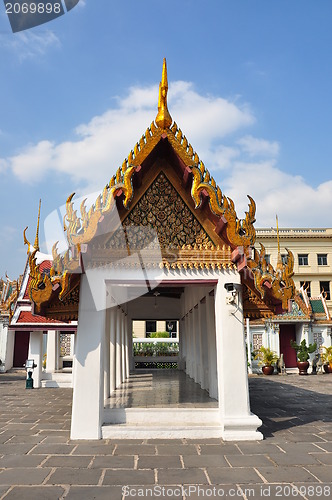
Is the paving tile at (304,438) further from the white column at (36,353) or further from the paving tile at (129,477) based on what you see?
the white column at (36,353)

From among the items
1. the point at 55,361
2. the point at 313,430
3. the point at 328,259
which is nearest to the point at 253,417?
the point at 313,430

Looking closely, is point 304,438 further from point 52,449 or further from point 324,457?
point 52,449

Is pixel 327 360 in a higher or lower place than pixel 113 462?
higher

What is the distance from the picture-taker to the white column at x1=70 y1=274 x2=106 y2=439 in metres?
6.48

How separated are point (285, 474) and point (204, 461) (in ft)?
3.49

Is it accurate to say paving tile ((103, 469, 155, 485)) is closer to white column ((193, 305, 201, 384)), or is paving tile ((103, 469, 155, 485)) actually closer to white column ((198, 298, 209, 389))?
white column ((198, 298, 209, 389))

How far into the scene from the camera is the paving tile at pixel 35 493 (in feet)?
13.7

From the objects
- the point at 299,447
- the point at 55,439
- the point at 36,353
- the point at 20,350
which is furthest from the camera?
the point at 20,350

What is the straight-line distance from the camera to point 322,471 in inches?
195

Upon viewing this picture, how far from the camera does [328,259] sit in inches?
1625

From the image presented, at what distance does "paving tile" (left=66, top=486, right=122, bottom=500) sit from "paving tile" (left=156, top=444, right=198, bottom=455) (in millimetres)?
1399

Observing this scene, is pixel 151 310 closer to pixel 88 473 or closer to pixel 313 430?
pixel 313 430

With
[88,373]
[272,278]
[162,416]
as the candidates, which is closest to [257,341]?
[162,416]

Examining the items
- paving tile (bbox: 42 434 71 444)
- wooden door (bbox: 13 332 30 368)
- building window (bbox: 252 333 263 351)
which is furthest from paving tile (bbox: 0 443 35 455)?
wooden door (bbox: 13 332 30 368)
